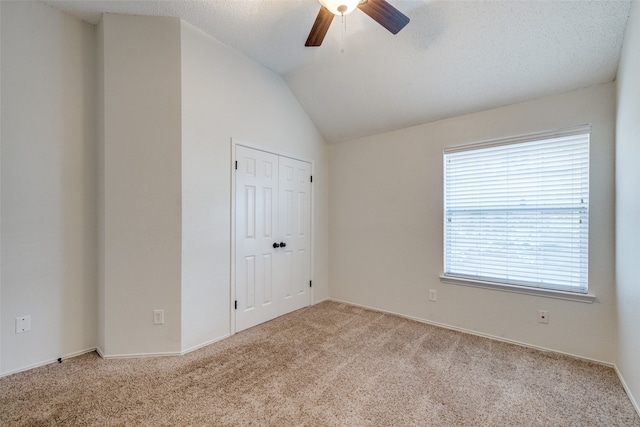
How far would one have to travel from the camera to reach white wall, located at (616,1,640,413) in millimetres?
1715

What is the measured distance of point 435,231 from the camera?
311cm

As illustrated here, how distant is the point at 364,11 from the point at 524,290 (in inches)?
107

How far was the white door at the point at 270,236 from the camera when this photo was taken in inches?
115

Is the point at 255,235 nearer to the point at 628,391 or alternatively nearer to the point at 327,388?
the point at 327,388

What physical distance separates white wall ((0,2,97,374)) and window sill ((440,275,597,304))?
3492 millimetres

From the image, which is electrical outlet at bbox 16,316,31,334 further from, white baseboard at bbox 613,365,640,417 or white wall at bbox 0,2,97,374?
white baseboard at bbox 613,365,640,417

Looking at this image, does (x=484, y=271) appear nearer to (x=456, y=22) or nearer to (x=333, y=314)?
(x=333, y=314)

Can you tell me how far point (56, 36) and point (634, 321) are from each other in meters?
4.72

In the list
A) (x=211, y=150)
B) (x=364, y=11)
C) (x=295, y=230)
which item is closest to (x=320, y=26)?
(x=364, y=11)

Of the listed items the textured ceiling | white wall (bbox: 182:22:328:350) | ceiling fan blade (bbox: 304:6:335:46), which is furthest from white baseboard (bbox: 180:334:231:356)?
the textured ceiling

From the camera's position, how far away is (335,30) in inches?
98.3

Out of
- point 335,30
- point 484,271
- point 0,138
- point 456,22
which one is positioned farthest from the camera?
point 484,271

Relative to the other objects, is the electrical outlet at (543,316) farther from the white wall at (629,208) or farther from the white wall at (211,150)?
the white wall at (211,150)

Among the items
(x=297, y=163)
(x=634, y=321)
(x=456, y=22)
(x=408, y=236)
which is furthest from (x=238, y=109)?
(x=634, y=321)
